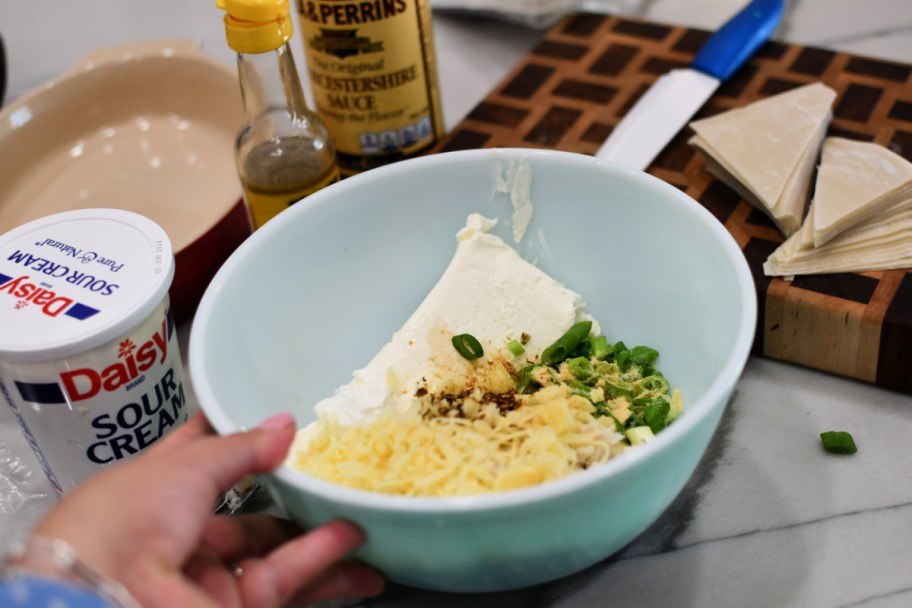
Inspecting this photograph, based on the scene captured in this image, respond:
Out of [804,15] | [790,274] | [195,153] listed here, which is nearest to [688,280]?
[790,274]

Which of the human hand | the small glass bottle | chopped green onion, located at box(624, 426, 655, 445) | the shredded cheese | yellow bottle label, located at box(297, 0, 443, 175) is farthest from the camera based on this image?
yellow bottle label, located at box(297, 0, 443, 175)

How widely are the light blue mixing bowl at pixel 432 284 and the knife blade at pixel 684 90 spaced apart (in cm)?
22

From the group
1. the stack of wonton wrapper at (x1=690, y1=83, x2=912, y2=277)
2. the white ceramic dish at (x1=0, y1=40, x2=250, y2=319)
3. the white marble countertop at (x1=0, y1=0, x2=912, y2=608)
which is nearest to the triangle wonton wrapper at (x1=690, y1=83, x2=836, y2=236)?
the stack of wonton wrapper at (x1=690, y1=83, x2=912, y2=277)

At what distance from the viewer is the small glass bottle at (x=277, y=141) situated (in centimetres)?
106

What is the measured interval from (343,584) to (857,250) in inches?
25.7

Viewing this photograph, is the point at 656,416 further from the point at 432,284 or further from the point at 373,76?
the point at 373,76

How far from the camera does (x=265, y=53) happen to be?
1.02 m

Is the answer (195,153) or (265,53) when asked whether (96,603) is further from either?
(195,153)

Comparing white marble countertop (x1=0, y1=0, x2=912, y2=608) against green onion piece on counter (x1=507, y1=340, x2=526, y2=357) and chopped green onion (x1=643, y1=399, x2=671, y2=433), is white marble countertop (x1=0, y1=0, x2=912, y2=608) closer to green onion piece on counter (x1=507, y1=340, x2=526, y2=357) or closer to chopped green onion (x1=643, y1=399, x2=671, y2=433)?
chopped green onion (x1=643, y1=399, x2=671, y2=433)

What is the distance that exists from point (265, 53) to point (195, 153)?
0.37 metres

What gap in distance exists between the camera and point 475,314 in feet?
3.24

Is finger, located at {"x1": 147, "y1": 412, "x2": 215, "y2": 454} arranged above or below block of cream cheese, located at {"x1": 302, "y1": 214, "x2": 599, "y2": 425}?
above

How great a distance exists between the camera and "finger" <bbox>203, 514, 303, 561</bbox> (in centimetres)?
77

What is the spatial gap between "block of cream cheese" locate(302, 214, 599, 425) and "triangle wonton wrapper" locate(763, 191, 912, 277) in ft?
0.73
